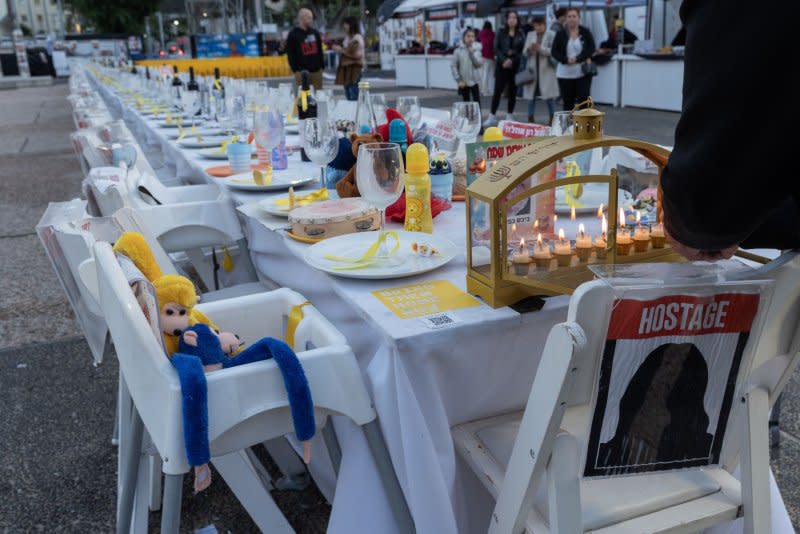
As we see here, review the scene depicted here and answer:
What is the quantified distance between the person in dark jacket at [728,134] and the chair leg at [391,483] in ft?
2.04

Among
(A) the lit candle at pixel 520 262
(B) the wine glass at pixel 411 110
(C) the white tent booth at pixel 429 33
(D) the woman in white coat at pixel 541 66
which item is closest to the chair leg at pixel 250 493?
(A) the lit candle at pixel 520 262

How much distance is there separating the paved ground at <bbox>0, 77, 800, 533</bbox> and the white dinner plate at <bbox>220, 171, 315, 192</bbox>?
86 centimetres

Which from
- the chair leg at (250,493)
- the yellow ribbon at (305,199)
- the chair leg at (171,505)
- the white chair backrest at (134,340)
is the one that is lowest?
the chair leg at (250,493)

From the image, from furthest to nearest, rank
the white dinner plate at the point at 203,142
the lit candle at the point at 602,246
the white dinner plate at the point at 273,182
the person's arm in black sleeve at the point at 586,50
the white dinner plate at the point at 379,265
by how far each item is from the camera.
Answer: the person's arm in black sleeve at the point at 586,50 → the white dinner plate at the point at 203,142 → the white dinner plate at the point at 273,182 → the white dinner plate at the point at 379,265 → the lit candle at the point at 602,246

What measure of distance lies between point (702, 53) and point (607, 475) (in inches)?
23.1

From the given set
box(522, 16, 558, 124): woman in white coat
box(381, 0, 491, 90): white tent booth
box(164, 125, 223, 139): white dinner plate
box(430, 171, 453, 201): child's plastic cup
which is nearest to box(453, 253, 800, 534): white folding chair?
box(430, 171, 453, 201): child's plastic cup

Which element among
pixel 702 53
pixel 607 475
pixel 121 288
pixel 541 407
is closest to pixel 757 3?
pixel 702 53

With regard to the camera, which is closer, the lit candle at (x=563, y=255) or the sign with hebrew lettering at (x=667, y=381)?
the sign with hebrew lettering at (x=667, y=381)

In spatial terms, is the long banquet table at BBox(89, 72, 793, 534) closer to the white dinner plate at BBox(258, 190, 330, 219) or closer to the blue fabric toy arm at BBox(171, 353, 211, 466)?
the blue fabric toy arm at BBox(171, 353, 211, 466)

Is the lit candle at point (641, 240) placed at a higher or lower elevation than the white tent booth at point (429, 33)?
lower

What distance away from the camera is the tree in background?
132ft

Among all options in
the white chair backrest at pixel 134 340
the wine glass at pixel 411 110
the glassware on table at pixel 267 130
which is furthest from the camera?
the wine glass at pixel 411 110

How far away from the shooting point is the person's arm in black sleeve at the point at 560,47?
26.1 feet

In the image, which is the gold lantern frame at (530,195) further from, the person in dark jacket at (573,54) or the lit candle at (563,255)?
the person in dark jacket at (573,54)
